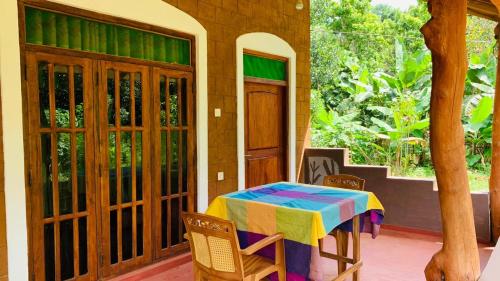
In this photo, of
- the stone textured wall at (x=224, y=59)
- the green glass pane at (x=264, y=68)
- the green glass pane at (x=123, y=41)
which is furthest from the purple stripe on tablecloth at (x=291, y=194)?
the green glass pane at (x=264, y=68)

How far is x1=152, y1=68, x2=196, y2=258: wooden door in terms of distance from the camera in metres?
4.16

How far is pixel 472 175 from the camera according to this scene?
8.24m

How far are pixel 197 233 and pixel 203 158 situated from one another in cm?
206

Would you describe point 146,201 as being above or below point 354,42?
below

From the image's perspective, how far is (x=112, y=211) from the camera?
3.77 meters

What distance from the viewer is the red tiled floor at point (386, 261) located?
12.7 ft

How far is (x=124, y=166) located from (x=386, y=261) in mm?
3029

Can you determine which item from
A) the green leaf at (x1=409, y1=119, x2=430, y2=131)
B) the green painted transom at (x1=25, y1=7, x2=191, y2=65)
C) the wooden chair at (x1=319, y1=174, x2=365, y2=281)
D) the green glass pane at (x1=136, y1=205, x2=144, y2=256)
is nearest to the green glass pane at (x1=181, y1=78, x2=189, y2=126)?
the green painted transom at (x1=25, y1=7, x2=191, y2=65)

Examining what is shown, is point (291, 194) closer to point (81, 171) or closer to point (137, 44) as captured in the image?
point (81, 171)

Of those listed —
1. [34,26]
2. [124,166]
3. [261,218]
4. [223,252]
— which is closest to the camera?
[223,252]

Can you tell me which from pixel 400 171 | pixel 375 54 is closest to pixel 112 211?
pixel 400 171

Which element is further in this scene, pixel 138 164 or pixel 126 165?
pixel 138 164

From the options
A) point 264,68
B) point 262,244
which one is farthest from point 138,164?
point 264,68

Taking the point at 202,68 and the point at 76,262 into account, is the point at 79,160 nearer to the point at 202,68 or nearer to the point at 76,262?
the point at 76,262
